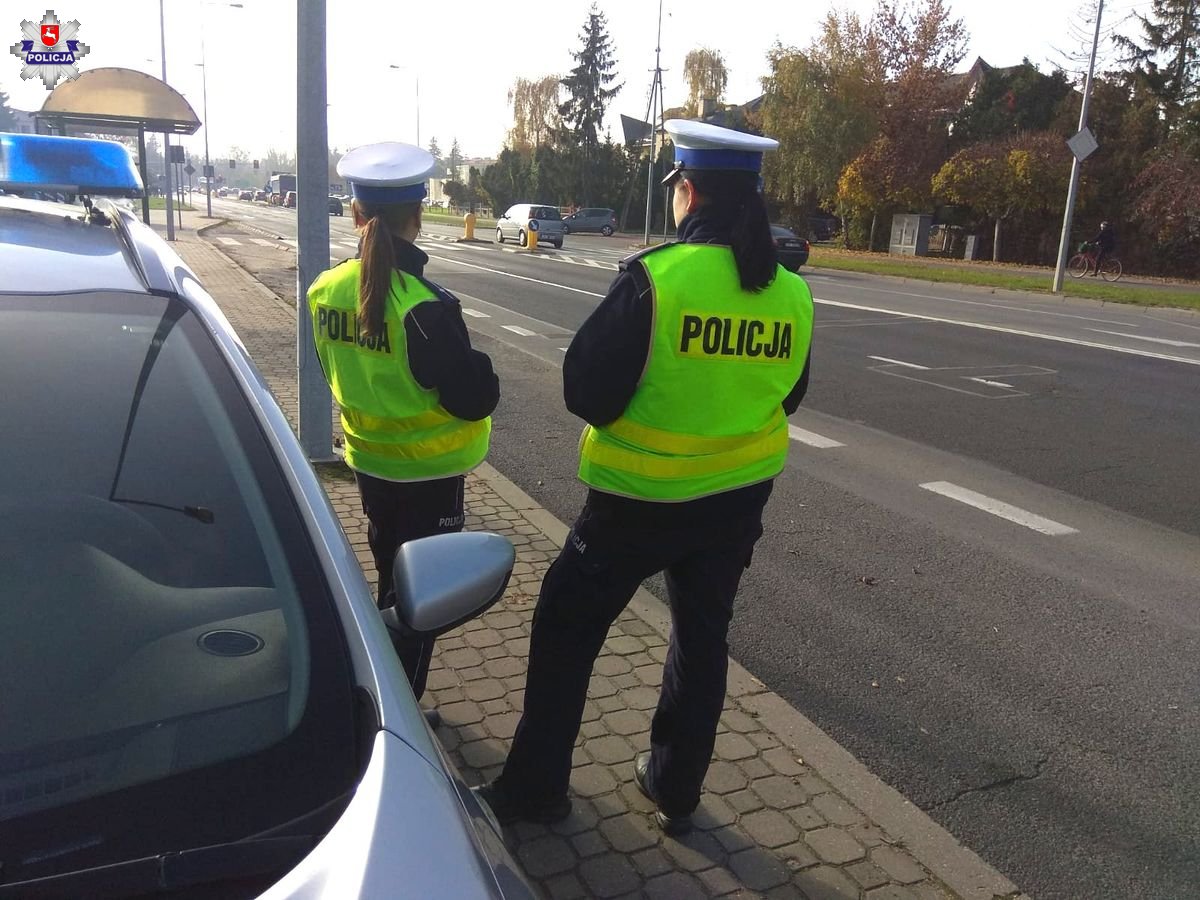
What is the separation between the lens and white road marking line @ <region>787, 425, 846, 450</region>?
8.08 metres

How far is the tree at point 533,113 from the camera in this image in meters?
68.7

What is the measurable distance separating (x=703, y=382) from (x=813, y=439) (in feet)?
19.2

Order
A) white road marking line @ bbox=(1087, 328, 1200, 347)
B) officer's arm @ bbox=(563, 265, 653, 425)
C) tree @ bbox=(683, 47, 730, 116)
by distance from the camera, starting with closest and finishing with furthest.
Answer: officer's arm @ bbox=(563, 265, 653, 425)
white road marking line @ bbox=(1087, 328, 1200, 347)
tree @ bbox=(683, 47, 730, 116)

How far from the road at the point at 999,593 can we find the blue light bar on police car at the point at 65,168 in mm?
2913

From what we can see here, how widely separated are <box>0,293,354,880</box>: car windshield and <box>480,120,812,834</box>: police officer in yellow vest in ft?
3.28

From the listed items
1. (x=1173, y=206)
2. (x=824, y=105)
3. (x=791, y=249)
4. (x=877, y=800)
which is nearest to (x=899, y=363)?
(x=877, y=800)

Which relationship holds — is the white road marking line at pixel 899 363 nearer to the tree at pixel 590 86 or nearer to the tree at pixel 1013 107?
the tree at pixel 1013 107

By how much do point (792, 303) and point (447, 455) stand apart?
1.09 m

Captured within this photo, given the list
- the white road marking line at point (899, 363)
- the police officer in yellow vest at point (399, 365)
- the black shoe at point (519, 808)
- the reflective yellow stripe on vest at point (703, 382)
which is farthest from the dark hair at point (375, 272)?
the white road marking line at point (899, 363)

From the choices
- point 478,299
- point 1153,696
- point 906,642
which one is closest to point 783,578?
point 906,642

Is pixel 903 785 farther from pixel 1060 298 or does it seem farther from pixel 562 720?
pixel 1060 298

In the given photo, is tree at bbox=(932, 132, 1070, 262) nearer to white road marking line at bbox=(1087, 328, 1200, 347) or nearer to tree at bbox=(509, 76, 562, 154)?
white road marking line at bbox=(1087, 328, 1200, 347)

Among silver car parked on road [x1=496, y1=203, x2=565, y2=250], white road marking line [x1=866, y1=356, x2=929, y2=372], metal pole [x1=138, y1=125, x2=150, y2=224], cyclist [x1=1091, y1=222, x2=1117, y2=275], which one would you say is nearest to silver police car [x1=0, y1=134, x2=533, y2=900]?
metal pole [x1=138, y1=125, x2=150, y2=224]

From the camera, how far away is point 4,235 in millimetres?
2297
